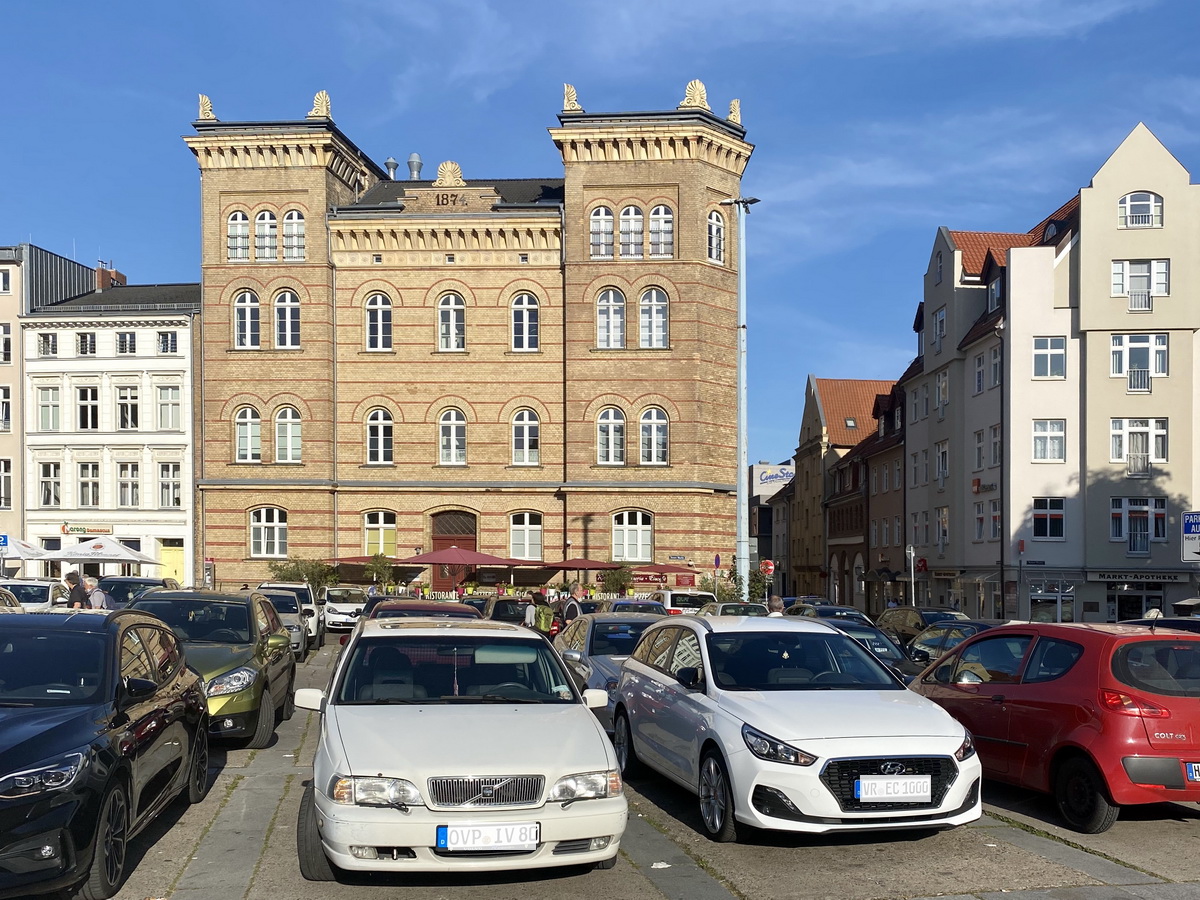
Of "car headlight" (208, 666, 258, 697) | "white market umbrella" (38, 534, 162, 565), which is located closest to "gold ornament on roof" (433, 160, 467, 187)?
"white market umbrella" (38, 534, 162, 565)

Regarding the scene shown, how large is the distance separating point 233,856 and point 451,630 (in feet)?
6.81

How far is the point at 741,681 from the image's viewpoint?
948cm

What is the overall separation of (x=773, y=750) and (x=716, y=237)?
39.5m

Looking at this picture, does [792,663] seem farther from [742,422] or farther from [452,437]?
[452,437]

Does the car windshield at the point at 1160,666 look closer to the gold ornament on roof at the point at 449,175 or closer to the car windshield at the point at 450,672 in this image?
the car windshield at the point at 450,672

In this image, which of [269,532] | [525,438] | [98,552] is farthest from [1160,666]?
[269,532]

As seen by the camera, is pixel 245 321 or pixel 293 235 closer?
pixel 293 235

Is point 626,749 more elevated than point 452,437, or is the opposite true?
point 452,437

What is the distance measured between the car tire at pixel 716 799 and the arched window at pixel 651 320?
37403mm

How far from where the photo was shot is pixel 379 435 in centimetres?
4753

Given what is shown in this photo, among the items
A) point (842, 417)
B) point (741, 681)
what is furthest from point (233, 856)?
point (842, 417)

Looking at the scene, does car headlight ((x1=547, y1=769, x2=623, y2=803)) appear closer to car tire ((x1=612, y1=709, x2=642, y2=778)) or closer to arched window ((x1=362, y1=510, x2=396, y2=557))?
car tire ((x1=612, y1=709, x2=642, y2=778))

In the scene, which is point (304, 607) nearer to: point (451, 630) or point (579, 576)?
point (579, 576)

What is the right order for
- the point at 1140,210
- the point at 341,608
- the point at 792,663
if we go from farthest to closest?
1. the point at 1140,210
2. the point at 341,608
3. the point at 792,663
